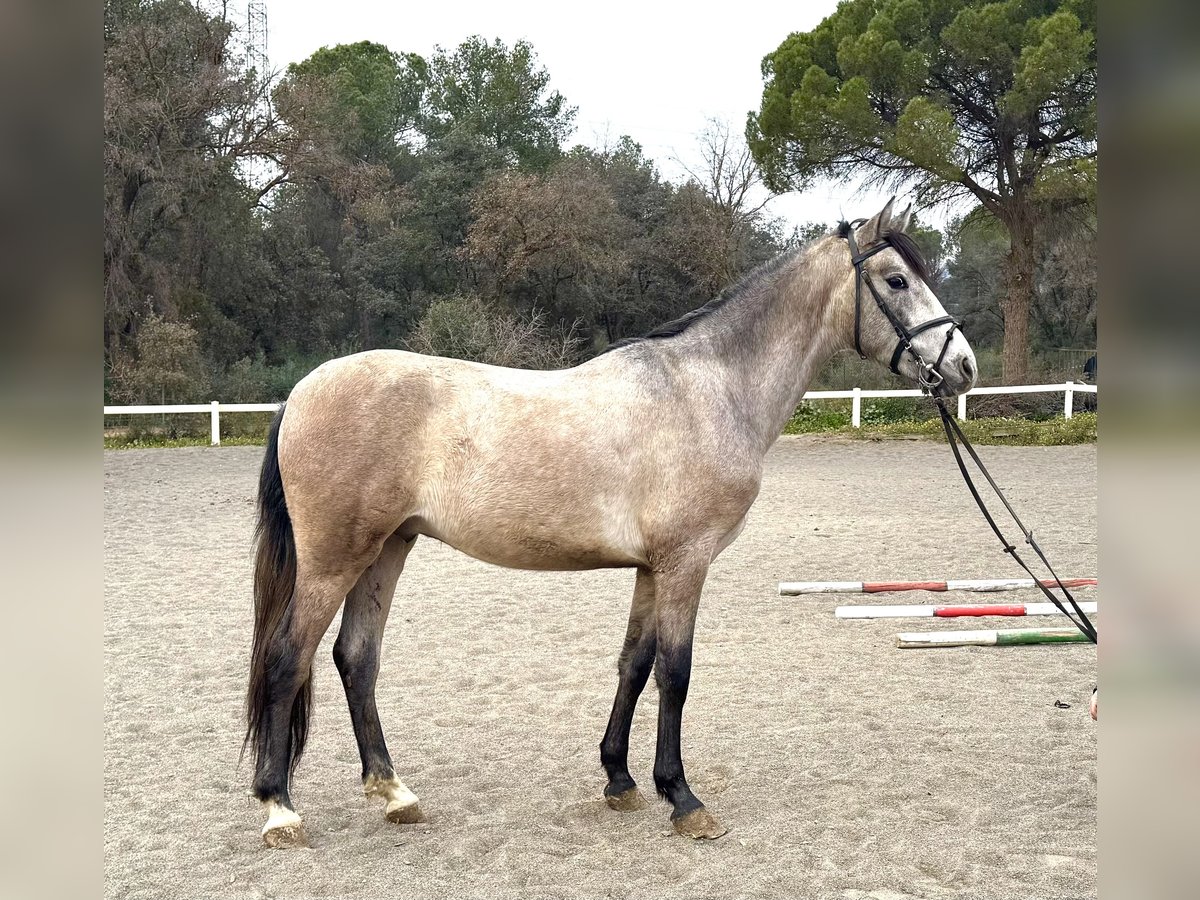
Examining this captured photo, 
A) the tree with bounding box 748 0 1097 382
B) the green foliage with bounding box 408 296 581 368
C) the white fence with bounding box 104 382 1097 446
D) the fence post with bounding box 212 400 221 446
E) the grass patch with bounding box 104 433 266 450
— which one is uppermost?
the tree with bounding box 748 0 1097 382

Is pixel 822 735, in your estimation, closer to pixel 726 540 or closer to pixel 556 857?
pixel 726 540

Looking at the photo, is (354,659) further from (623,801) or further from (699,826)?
(699,826)

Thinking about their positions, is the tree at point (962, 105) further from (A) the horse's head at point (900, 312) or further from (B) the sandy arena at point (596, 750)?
(A) the horse's head at point (900, 312)

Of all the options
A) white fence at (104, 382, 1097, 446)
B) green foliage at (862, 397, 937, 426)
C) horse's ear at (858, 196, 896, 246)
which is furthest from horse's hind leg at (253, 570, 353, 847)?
green foliage at (862, 397, 937, 426)

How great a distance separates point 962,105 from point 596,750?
846 inches

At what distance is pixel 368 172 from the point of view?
2448 cm

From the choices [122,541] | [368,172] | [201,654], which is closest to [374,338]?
[368,172]

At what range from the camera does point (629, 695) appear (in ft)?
12.1

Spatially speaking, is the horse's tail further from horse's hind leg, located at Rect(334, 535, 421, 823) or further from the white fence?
the white fence

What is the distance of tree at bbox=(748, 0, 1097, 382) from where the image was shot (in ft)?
65.5

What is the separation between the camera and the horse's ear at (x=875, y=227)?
11.7 feet

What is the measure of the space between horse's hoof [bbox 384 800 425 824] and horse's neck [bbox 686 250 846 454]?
6.11 feet

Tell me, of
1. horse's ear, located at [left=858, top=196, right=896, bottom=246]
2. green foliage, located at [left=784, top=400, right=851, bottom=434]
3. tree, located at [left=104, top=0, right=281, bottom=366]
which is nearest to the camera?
horse's ear, located at [left=858, top=196, right=896, bottom=246]

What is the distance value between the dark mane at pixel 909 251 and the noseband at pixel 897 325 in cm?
2
